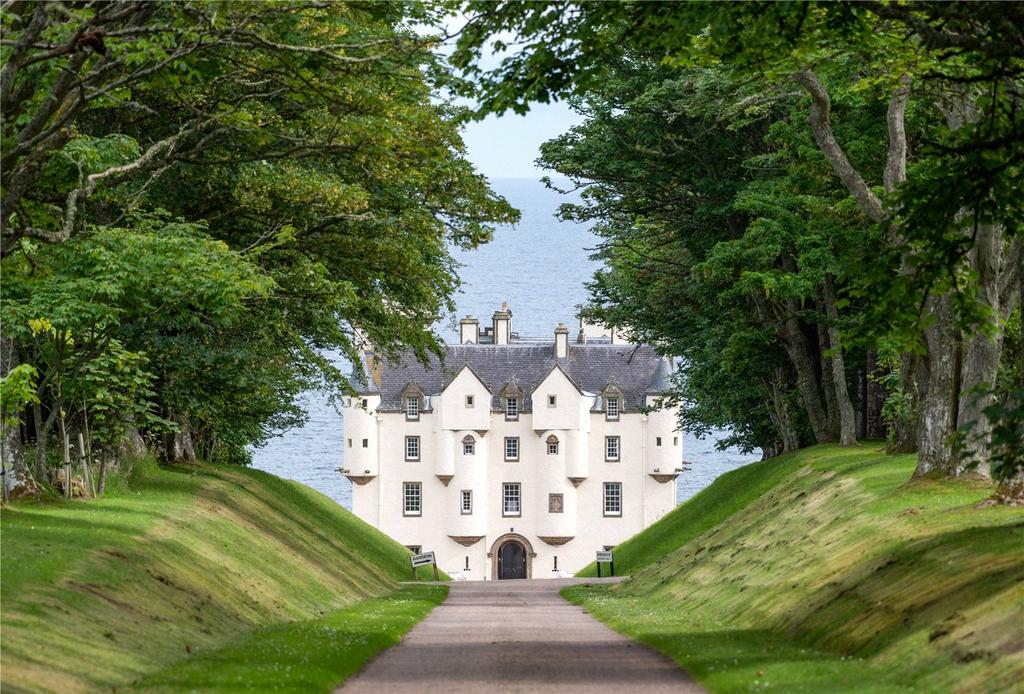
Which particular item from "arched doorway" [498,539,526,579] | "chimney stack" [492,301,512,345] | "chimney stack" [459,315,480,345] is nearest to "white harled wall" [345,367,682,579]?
"arched doorway" [498,539,526,579]

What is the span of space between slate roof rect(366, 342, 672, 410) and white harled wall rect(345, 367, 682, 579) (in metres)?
1.44

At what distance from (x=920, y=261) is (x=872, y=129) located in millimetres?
22420

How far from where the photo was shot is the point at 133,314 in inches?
1332

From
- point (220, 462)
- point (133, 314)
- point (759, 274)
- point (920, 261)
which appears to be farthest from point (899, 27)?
point (220, 462)

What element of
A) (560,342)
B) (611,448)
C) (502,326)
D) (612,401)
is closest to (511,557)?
(611,448)

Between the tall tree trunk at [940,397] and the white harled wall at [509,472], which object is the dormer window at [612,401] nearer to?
the white harled wall at [509,472]

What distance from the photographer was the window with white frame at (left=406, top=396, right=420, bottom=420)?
115m

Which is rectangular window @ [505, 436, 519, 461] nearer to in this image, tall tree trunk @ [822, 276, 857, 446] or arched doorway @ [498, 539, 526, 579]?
arched doorway @ [498, 539, 526, 579]

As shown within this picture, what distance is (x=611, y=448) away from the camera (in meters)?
116

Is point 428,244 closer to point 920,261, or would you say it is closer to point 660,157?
point 660,157

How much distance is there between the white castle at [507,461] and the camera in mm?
113000

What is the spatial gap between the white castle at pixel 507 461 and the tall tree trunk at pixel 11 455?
248 feet

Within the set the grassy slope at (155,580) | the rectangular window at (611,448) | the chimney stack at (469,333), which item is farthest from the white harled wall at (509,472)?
the grassy slope at (155,580)

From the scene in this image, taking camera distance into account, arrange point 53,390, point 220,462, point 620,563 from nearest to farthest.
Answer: point 53,390
point 220,462
point 620,563
